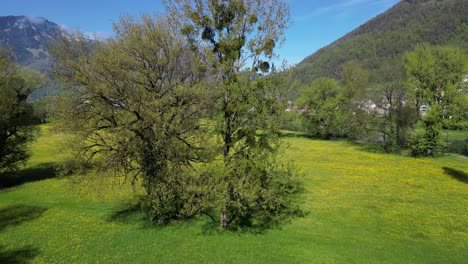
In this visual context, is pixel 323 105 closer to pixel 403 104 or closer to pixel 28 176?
pixel 403 104

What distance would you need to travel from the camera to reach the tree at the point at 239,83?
65.7 feet

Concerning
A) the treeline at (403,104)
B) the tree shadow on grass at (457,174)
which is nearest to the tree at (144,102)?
the treeline at (403,104)

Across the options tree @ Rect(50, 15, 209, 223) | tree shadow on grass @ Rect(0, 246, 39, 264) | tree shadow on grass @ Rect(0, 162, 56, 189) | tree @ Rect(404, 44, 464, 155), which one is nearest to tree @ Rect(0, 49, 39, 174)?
tree shadow on grass @ Rect(0, 162, 56, 189)

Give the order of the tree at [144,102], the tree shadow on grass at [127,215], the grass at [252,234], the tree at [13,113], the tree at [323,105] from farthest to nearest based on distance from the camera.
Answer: the tree at [323,105] → the tree at [13,113] → the tree shadow on grass at [127,215] → the tree at [144,102] → the grass at [252,234]

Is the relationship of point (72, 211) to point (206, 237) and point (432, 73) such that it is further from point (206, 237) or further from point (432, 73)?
point (432, 73)

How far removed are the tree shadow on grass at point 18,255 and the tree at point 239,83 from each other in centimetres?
1278

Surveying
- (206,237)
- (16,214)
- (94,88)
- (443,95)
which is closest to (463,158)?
(443,95)

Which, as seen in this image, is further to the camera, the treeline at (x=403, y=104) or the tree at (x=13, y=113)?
the treeline at (x=403, y=104)

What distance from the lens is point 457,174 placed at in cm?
4275

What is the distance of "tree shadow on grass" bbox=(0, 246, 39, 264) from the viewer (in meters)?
18.5

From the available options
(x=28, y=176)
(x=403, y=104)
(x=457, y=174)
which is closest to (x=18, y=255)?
(x=28, y=176)

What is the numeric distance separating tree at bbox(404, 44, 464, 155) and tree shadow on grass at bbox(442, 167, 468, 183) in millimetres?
8275

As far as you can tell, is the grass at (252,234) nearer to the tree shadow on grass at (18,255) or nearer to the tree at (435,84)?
the tree shadow on grass at (18,255)

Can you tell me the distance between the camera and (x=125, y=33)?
22.0 meters
